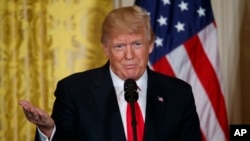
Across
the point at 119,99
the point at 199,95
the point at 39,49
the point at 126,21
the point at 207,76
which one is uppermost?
the point at 126,21

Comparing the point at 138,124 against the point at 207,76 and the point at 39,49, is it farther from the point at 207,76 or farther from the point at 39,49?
the point at 39,49

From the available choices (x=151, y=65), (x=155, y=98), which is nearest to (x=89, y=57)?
(x=151, y=65)

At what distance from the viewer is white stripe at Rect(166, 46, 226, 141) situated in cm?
291

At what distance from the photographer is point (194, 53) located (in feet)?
9.65

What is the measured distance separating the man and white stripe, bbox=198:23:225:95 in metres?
0.96

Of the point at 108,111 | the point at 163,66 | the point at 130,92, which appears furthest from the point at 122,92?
the point at 163,66

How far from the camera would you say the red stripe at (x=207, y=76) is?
291 centimetres

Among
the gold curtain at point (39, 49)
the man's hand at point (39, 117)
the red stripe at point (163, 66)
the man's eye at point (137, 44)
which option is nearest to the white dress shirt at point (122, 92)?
the man's eye at point (137, 44)

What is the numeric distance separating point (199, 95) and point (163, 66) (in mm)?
294

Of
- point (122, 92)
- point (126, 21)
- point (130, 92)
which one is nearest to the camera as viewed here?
point (130, 92)

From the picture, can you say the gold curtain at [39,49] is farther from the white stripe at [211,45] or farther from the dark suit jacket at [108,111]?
the dark suit jacket at [108,111]

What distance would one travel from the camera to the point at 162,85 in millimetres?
2012

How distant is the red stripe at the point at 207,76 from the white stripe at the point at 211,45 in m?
0.02

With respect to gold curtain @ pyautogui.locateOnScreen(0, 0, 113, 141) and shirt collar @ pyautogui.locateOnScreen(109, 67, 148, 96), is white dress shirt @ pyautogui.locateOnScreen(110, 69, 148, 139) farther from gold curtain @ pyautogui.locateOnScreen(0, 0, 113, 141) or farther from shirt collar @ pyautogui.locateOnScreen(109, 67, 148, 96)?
gold curtain @ pyautogui.locateOnScreen(0, 0, 113, 141)
